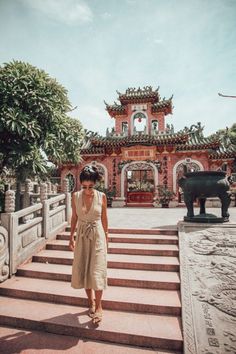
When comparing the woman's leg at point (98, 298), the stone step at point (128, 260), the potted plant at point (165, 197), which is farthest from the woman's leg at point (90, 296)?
the potted plant at point (165, 197)

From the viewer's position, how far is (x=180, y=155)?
15.4m

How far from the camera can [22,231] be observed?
4164mm

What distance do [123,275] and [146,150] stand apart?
12.6 m

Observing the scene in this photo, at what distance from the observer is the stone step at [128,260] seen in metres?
3.71

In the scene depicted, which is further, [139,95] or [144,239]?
[139,95]

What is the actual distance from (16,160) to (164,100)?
13.0 metres

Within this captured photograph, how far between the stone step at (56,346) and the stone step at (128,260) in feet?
4.74

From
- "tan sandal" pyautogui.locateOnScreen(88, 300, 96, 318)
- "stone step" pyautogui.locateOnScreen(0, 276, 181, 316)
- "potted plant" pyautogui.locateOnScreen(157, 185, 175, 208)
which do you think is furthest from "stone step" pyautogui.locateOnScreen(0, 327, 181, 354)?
"potted plant" pyautogui.locateOnScreen(157, 185, 175, 208)

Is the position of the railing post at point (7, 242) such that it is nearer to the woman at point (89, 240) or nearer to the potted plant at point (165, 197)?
the woman at point (89, 240)

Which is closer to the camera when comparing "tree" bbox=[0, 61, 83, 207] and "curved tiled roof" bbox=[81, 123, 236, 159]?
"tree" bbox=[0, 61, 83, 207]

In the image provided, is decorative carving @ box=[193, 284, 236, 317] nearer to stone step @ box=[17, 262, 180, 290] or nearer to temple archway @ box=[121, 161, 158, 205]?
stone step @ box=[17, 262, 180, 290]

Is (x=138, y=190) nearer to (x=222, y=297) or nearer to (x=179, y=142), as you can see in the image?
(x=179, y=142)

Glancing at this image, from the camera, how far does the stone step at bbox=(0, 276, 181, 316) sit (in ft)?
9.34

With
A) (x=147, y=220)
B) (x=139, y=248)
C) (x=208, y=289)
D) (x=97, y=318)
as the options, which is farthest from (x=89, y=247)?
(x=147, y=220)
